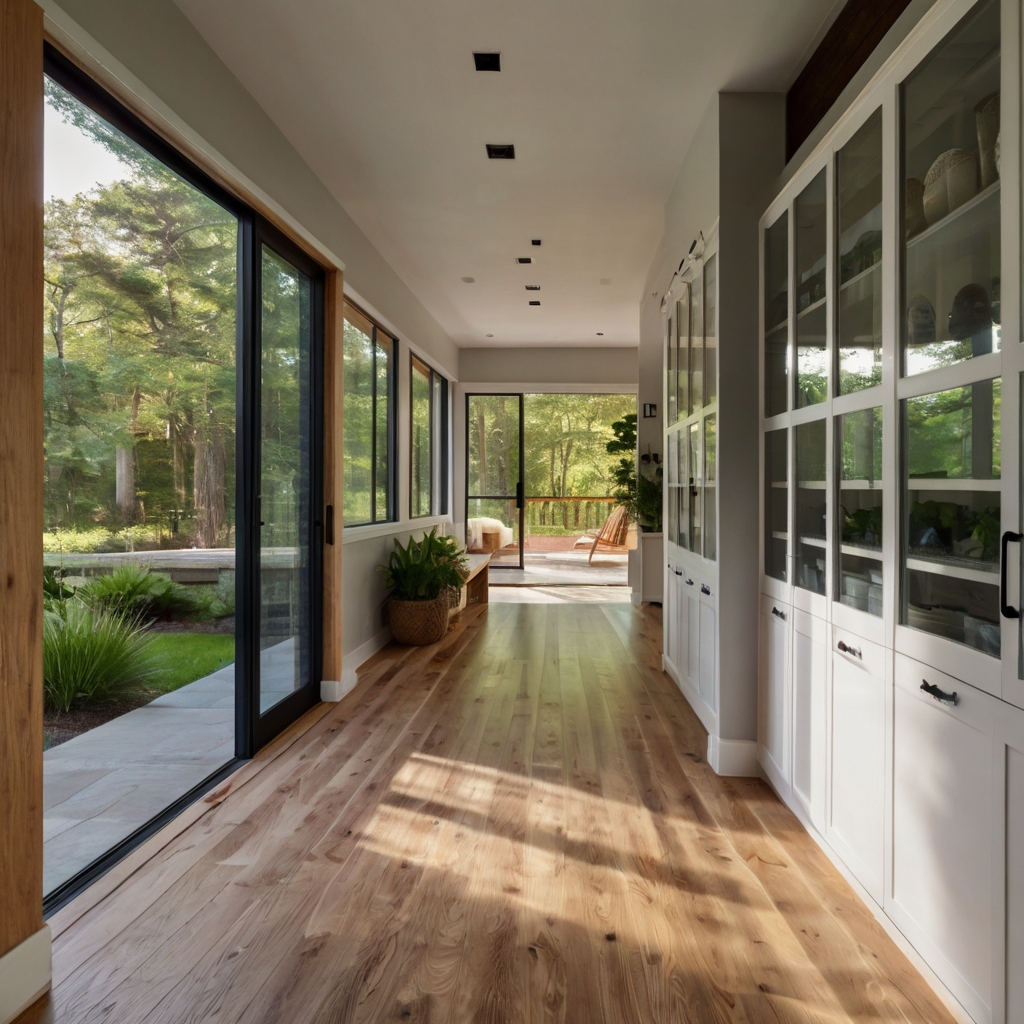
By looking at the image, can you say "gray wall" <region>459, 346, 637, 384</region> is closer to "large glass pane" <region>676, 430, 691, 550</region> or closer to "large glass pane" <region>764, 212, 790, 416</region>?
"large glass pane" <region>676, 430, 691, 550</region>

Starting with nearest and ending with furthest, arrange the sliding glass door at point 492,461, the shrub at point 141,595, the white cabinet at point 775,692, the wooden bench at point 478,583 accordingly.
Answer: the white cabinet at point 775,692 < the shrub at point 141,595 < the wooden bench at point 478,583 < the sliding glass door at point 492,461

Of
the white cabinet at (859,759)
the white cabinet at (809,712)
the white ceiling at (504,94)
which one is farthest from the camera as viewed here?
the white ceiling at (504,94)

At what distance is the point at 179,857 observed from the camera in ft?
7.08

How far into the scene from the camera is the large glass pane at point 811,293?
7.31 ft

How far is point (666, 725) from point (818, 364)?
1927 mm

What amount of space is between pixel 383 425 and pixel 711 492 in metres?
3.06

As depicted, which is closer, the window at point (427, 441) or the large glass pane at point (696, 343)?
the large glass pane at point (696, 343)

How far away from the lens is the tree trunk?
385cm

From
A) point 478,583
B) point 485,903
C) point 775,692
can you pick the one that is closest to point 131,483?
point 485,903

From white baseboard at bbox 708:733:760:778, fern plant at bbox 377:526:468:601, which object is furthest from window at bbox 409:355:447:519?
white baseboard at bbox 708:733:760:778

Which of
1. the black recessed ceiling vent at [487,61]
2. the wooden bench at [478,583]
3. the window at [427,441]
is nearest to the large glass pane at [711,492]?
the black recessed ceiling vent at [487,61]

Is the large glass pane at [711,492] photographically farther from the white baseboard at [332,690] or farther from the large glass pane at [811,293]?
the white baseboard at [332,690]

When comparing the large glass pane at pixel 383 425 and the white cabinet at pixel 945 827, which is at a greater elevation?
the large glass pane at pixel 383 425

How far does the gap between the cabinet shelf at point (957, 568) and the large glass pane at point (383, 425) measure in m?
4.07
